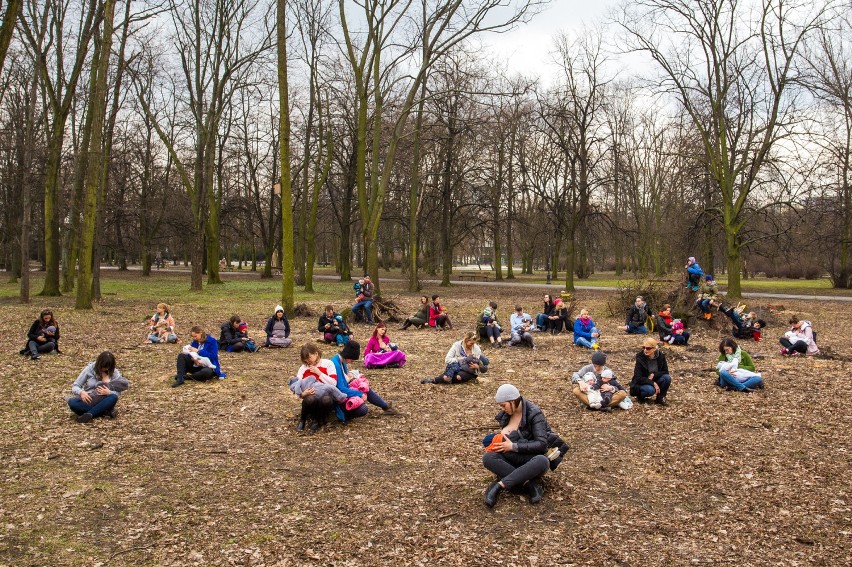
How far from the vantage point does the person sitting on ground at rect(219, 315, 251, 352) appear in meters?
13.9

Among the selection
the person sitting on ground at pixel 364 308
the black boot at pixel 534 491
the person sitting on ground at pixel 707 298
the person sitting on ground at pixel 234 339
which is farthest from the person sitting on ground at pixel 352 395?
the person sitting on ground at pixel 707 298

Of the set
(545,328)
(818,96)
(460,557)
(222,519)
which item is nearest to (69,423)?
(222,519)

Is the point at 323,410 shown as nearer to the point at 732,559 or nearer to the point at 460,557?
the point at 460,557

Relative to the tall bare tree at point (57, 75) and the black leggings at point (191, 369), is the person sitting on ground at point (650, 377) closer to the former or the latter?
the black leggings at point (191, 369)

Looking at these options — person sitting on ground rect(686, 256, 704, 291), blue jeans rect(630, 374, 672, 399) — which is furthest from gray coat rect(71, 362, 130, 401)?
person sitting on ground rect(686, 256, 704, 291)

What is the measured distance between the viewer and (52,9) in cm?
2339

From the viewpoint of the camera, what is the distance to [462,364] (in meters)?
11.1

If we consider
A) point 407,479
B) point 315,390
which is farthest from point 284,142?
point 407,479

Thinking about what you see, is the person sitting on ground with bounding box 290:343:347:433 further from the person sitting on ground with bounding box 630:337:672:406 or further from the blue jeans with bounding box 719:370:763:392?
the blue jeans with bounding box 719:370:763:392

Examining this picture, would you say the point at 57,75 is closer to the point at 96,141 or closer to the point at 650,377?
the point at 96,141

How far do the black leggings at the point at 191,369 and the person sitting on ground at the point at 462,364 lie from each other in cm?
355

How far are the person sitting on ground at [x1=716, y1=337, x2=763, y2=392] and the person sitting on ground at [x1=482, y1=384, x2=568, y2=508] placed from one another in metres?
5.87

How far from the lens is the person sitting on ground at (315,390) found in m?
7.82

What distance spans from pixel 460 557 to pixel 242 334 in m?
10.3
